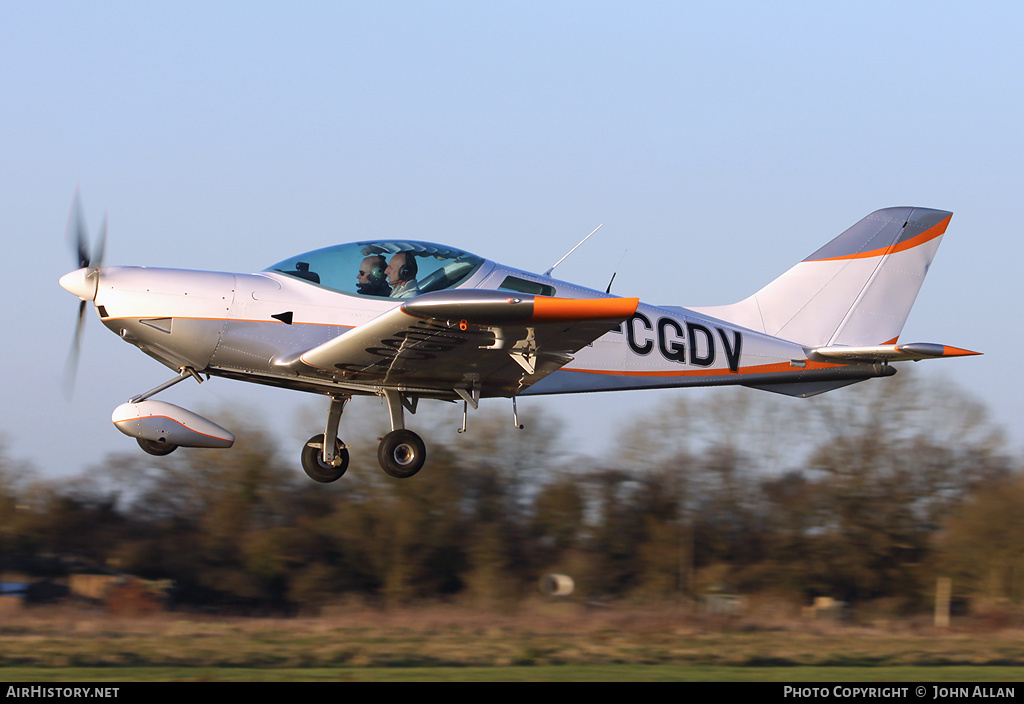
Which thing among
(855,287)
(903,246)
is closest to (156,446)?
(855,287)

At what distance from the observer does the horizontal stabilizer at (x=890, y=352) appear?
976 centimetres

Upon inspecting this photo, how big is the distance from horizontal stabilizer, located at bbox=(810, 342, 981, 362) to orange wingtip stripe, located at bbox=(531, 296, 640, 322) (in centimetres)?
391

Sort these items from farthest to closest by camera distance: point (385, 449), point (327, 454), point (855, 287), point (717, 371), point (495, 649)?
point (495, 649) → point (855, 287) → point (717, 371) → point (327, 454) → point (385, 449)

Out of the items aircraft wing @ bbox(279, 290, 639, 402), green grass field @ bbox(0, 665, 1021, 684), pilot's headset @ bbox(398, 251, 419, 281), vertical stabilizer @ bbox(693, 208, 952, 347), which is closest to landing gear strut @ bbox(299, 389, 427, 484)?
aircraft wing @ bbox(279, 290, 639, 402)

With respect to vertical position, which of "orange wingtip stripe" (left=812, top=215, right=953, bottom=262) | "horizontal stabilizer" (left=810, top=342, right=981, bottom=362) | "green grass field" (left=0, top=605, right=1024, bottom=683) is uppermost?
"orange wingtip stripe" (left=812, top=215, right=953, bottom=262)

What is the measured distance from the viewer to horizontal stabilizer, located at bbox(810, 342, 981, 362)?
9.76 meters

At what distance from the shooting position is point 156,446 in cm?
920

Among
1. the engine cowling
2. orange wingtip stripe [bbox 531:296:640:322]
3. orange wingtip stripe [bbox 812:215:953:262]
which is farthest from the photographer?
orange wingtip stripe [bbox 812:215:953:262]

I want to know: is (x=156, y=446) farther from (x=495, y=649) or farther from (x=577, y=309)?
(x=495, y=649)

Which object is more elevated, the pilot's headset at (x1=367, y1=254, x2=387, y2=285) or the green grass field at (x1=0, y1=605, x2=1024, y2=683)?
the pilot's headset at (x1=367, y1=254, x2=387, y2=285)

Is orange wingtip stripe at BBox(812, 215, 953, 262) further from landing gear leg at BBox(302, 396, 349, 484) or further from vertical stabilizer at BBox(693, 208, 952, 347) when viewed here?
landing gear leg at BBox(302, 396, 349, 484)

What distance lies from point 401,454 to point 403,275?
5.78ft
